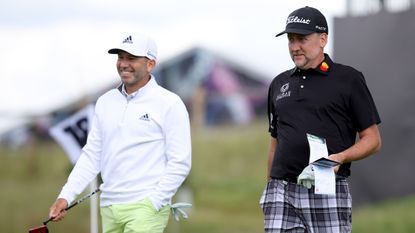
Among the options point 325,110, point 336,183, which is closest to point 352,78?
point 325,110

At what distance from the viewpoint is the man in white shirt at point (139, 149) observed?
18.0ft

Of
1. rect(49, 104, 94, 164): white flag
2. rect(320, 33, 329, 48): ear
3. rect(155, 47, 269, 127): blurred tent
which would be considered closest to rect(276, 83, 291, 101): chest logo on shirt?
rect(320, 33, 329, 48): ear

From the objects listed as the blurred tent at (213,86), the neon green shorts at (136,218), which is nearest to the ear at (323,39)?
the neon green shorts at (136,218)

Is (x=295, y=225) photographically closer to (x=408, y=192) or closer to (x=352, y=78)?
(x=352, y=78)

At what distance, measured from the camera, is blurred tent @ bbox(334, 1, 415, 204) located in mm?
10516

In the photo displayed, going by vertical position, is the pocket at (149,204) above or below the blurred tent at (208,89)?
below

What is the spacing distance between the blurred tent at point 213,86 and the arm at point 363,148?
37.4 ft

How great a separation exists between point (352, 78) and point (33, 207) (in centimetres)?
937

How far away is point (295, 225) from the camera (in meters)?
5.35

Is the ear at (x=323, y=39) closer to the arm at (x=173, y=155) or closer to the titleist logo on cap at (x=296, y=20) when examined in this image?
the titleist logo on cap at (x=296, y=20)

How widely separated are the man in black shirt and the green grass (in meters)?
5.85

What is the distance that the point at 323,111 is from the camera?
5.27 meters

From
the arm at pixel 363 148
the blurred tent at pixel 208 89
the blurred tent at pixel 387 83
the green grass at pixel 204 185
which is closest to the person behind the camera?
the arm at pixel 363 148

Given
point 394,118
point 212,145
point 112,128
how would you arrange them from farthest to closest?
1. point 212,145
2. point 394,118
3. point 112,128
